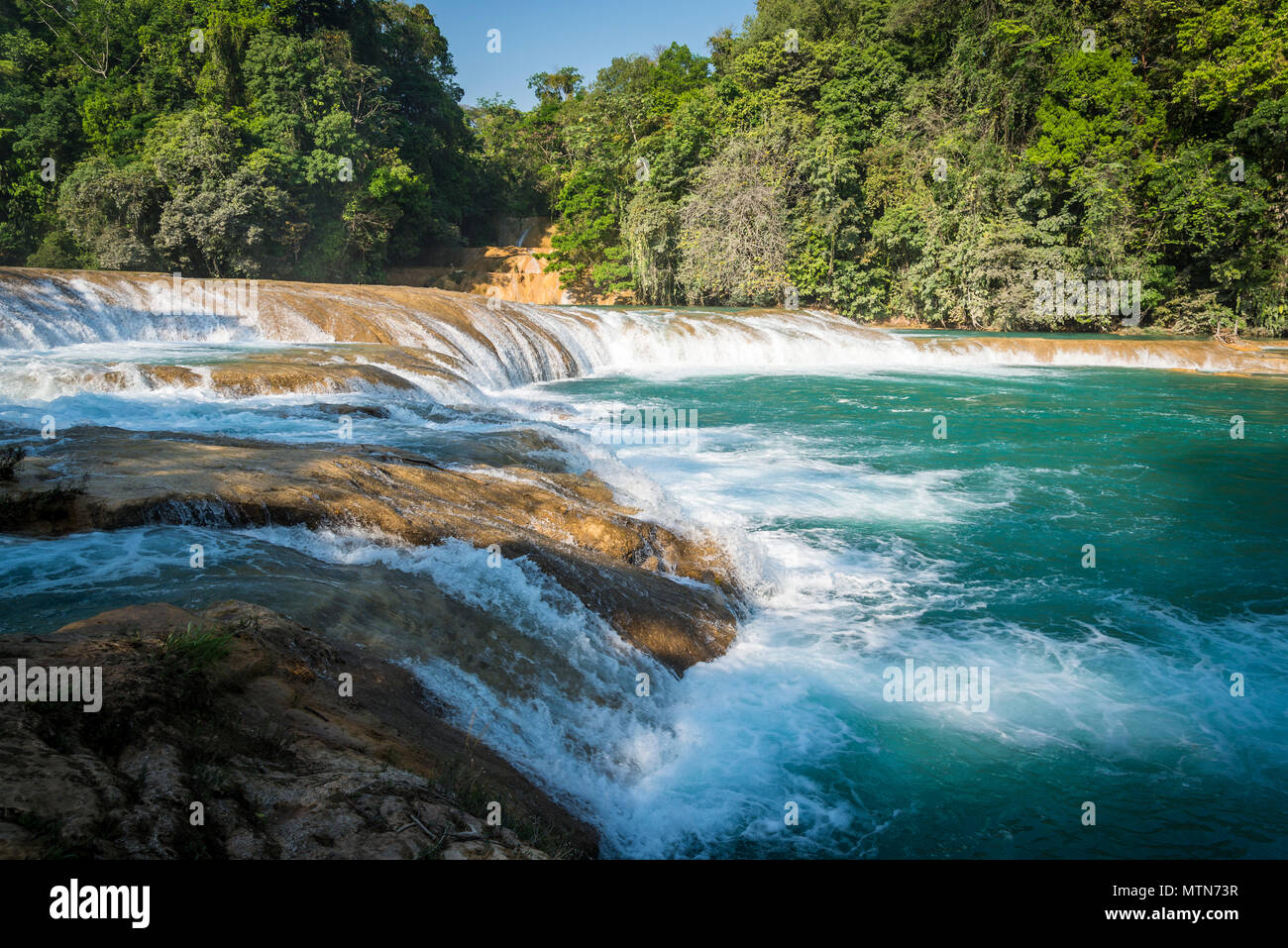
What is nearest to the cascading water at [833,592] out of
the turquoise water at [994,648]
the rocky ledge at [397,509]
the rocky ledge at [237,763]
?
the turquoise water at [994,648]

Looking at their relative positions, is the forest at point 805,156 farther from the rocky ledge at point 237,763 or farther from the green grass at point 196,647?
the green grass at point 196,647

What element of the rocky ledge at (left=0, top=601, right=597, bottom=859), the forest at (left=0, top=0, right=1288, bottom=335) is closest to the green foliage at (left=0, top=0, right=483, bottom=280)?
the forest at (left=0, top=0, right=1288, bottom=335)

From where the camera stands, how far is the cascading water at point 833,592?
3850 mm

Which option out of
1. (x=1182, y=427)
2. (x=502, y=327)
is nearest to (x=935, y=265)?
(x=1182, y=427)

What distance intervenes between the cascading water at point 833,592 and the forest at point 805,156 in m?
10.0

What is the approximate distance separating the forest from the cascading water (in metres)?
10.0

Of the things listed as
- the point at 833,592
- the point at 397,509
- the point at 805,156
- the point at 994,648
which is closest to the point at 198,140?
the point at 805,156

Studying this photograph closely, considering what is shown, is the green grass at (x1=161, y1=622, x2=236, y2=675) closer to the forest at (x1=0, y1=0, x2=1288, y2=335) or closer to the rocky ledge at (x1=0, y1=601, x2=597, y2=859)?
the rocky ledge at (x1=0, y1=601, x2=597, y2=859)

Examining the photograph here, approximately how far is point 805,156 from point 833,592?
2370cm

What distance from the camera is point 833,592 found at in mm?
6449
